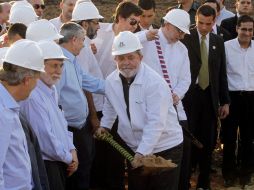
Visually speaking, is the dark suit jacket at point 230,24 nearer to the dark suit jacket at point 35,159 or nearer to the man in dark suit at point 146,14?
the man in dark suit at point 146,14

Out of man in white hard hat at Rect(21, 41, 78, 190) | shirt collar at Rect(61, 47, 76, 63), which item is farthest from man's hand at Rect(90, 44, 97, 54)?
man in white hard hat at Rect(21, 41, 78, 190)

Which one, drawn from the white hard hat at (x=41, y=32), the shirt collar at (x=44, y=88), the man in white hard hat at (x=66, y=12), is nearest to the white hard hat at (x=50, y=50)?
the shirt collar at (x=44, y=88)

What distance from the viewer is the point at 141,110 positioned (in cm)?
462

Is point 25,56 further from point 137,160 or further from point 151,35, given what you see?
point 151,35

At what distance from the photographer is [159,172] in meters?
4.63

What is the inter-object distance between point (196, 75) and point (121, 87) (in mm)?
A: 1911

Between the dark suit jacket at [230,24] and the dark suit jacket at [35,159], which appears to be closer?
the dark suit jacket at [35,159]

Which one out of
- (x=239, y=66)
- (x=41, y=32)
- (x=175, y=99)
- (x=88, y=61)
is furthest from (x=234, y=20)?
(x=41, y=32)

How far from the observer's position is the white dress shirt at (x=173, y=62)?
18.9 ft

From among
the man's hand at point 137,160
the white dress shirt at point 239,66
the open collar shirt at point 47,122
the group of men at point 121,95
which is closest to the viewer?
the group of men at point 121,95

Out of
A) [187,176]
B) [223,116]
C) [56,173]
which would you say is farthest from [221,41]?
[56,173]

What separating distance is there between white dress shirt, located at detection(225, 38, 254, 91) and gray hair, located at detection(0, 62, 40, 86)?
3.77 meters

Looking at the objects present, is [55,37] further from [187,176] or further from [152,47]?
[187,176]

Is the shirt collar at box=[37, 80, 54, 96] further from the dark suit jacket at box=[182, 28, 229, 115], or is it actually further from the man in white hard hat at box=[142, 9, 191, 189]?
the dark suit jacket at box=[182, 28, 229, 115]
